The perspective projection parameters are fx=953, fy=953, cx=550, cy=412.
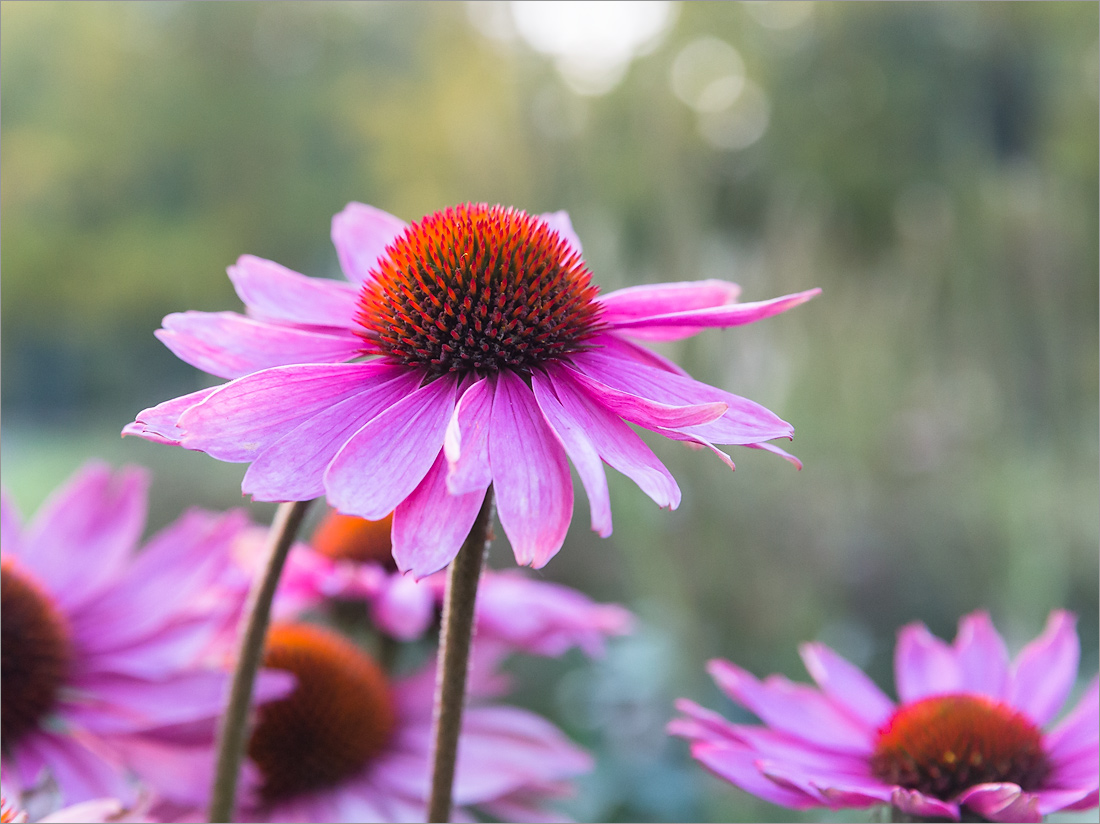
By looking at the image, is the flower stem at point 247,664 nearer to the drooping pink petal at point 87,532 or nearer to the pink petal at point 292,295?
the pink petal at point 292,295

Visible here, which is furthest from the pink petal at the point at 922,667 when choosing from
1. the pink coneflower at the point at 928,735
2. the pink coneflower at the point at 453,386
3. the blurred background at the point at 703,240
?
the blurred background at the point at 703,240

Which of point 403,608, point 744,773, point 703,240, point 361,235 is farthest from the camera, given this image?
point 703,240

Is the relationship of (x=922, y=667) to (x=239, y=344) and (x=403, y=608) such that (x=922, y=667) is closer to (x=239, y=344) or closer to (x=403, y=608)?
(x=403, y=608)

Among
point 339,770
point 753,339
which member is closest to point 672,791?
point 753,339

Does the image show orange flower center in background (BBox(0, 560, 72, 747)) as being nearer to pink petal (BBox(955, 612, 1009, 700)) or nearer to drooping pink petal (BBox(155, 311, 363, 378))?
drooping pink petal (BBox(155, 311, 363, 378))

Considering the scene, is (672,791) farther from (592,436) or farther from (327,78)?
(327,78)

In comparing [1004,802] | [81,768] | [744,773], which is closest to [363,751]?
[81,768]
